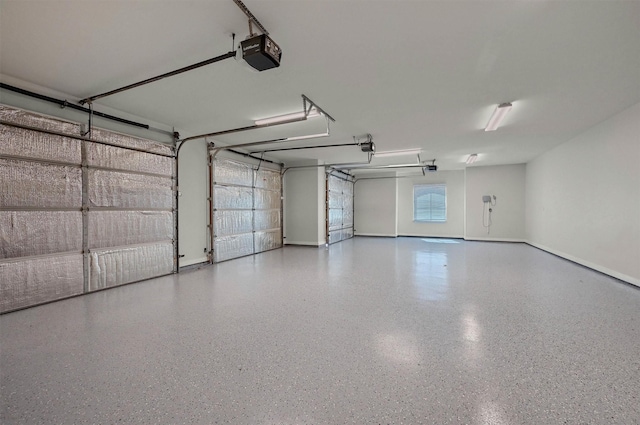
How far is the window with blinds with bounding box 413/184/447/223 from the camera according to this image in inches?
423

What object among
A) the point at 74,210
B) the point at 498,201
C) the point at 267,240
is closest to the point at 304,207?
the point at 267,240

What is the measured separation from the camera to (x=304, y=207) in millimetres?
8445

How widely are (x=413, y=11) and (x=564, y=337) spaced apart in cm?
292

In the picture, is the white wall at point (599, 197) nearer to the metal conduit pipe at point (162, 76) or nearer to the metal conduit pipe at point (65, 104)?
the metal conduit pipe at point (162, 76)

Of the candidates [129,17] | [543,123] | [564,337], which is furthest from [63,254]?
[543,123]

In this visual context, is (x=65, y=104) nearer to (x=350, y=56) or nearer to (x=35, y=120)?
(x=35, y=120)

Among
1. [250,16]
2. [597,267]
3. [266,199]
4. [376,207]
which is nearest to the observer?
[250,16]

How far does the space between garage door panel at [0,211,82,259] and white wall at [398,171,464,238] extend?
1019cm

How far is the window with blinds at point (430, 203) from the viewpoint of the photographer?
10.7m

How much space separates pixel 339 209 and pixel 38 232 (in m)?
7.84

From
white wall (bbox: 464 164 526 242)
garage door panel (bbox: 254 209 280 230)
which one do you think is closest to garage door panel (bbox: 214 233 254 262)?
garage door panel (bbox: 254 209 280 230)

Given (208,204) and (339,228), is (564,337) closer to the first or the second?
(208,204)

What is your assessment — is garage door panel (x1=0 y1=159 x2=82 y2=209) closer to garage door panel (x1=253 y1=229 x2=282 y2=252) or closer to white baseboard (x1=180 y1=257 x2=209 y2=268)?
white baseboard (x1=180 y1=257 x2=209 y2=268)

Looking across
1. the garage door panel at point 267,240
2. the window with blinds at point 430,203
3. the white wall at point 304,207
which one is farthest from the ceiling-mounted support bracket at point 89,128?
the window with blinds at point 430,203
